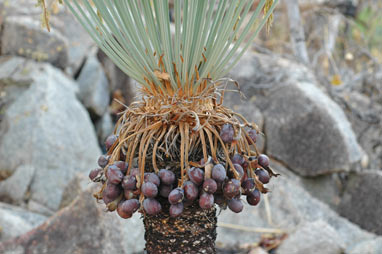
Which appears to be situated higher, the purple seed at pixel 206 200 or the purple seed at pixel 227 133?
the purple seed at pixel 227 133

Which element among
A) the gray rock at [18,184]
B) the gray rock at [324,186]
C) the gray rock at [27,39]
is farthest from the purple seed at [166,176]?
the gray rock at [27,39]

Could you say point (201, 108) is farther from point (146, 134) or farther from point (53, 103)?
point (53, 103)

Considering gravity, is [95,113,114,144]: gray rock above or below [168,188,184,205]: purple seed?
below

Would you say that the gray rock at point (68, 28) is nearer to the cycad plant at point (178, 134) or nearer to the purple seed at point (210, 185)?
the cycad plant at point (178, 134)

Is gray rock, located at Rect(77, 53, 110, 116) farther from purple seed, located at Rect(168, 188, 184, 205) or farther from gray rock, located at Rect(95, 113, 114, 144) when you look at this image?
purple seed, located at Rect(168, 188, 184, 205)

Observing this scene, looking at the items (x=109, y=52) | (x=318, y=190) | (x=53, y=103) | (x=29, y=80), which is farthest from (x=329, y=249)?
(x=29, y=80)

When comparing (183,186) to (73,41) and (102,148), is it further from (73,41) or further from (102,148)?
(73,41)

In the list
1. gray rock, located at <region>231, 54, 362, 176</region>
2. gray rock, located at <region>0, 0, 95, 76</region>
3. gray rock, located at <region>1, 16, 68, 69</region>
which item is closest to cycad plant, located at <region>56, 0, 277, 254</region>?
gray rock, located at <region>231, 54, 362, 176</region>
